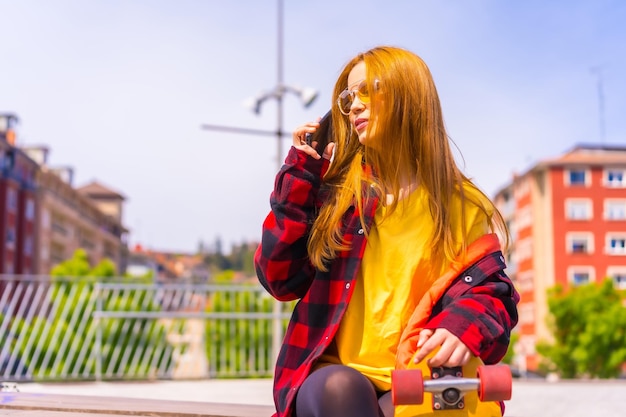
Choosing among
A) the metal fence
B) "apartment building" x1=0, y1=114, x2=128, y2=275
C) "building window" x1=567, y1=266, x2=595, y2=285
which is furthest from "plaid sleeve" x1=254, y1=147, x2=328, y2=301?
"building window" x1=567, y1=266, x2=595, y2=285

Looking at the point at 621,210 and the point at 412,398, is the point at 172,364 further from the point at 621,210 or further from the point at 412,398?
the point at 621,210

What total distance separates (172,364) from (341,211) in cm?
772

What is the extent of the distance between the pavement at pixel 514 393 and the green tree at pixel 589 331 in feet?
141

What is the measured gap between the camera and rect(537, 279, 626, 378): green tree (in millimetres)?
49125

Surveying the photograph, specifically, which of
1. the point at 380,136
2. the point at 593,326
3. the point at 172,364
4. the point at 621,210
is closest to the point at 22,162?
the point at 593,326

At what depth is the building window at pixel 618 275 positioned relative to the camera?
2292 inches

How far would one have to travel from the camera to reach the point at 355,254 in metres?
1.77

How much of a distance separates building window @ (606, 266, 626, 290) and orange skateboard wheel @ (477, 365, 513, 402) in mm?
60143

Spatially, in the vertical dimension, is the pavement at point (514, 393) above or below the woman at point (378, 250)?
below

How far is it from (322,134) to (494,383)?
0.79 metres

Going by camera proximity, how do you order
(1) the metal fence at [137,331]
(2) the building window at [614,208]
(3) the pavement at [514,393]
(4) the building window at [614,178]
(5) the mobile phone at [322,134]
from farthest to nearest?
(4) the building window at [614,178], (2) the building window at [614,208], (1) the metal fence at [137,331], (3) the pavement at [514,393], (5) the mobile phone at [322,134]

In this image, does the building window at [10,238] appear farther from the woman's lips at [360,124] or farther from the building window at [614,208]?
the woman's lips at [360,124]

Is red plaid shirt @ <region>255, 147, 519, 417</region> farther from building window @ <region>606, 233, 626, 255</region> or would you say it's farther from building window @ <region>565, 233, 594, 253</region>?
building window @ <region>606, 233, 626, 255</region>

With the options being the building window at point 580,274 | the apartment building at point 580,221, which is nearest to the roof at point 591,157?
the apartment building at point 580,221
